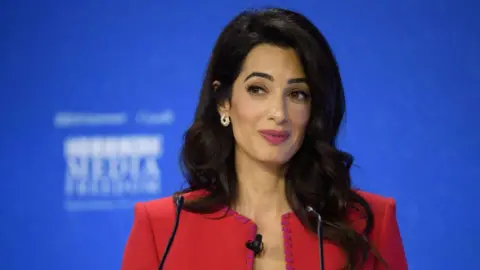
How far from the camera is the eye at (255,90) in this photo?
163 centimetres

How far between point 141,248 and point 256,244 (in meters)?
0.24

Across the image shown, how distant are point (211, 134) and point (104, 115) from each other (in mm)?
739

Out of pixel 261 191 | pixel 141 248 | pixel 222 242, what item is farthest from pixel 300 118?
pixel 141 248

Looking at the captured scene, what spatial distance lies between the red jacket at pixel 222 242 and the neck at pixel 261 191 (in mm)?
31

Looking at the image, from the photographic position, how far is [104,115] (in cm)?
239

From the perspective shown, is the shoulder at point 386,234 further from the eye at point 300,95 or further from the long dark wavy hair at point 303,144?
the eye at point 300,95

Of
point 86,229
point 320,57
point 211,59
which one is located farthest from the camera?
point 86,229

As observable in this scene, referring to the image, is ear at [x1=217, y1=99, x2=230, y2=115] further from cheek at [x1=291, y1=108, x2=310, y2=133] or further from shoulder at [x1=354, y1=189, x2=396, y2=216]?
shoulder at [x1=354, y1=189, x2=396, y2=216]

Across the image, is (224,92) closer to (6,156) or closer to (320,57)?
(320,57)

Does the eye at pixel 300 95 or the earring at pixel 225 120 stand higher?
the eye at pixel 300 95

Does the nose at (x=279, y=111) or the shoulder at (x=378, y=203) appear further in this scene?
the shoulder at (x=378, y=203)

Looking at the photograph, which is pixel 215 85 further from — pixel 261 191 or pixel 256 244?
pixel 256 244

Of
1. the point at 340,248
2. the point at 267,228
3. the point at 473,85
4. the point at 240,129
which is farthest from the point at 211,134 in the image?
the point at 473,85

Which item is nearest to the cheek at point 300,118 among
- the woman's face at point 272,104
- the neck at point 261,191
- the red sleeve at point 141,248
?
the woman's face at point 272,104
